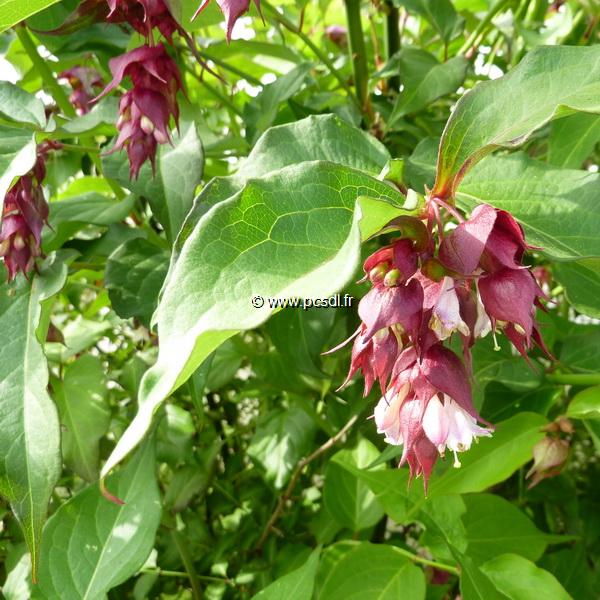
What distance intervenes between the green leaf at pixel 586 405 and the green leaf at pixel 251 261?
0.30 m

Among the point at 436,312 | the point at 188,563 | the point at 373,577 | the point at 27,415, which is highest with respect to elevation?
the point at 436,312

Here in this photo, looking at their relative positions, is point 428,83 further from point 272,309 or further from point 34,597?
point 34,597

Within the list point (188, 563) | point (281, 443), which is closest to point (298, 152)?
point (281, 443)

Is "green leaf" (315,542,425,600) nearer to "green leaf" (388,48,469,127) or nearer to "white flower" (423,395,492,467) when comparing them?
"white flower" (423,395,492,467)

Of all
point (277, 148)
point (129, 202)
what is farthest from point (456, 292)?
point (129, 202)

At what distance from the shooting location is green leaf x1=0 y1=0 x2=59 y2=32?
0.39m

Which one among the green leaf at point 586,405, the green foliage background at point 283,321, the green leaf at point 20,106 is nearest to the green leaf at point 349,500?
the green foliage background at point 283,321

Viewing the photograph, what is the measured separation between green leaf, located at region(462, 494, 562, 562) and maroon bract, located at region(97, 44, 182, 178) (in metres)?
0.46

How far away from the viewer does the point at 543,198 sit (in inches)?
18.5

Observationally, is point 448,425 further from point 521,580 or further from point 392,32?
point 392,32

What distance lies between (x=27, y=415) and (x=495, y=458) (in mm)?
376

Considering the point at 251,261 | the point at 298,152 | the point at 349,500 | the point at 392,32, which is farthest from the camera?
the point at 392,32

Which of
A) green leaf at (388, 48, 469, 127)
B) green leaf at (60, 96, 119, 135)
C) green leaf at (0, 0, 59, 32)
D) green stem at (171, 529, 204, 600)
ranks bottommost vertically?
green stem at (171, 529, 204, 600)

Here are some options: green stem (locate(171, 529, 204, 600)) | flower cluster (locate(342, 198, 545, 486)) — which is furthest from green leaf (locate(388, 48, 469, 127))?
green stem (locate(171, 529, 204, 600))
